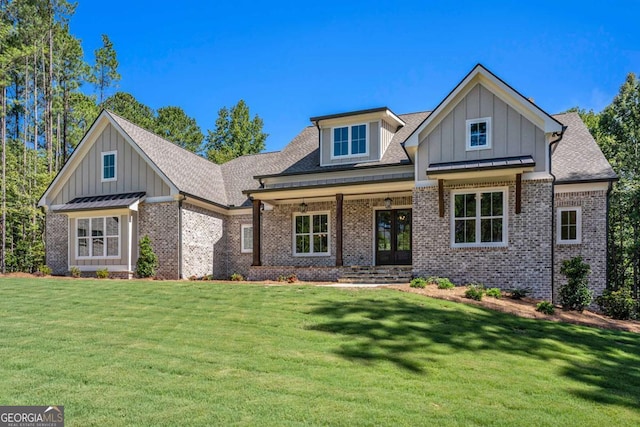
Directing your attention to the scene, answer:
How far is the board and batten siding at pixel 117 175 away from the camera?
61.2 ft

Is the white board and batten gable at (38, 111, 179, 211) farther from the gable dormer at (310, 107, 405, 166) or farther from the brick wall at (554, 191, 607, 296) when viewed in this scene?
the brick wall at (554, 191, 607, 296)

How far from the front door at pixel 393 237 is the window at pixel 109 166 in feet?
35.7

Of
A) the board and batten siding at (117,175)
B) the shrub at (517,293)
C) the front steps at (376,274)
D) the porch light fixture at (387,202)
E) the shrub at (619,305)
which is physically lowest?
the shrub at (619,305)

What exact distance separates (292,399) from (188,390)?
122 cm

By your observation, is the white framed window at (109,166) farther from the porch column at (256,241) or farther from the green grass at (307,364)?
the green grass at (307,364)

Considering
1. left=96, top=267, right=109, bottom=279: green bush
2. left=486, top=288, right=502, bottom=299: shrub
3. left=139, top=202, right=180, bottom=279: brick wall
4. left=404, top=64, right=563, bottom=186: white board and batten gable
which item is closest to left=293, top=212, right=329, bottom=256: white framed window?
left=139, top=202, right=180, bottom=279: brick wall

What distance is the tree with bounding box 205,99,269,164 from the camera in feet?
139

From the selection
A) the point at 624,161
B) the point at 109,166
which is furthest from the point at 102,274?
the point at 624,161

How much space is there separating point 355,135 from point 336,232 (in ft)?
13.8

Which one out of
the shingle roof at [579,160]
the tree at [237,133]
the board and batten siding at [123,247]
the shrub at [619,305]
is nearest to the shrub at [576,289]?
the shrub at [619,305]

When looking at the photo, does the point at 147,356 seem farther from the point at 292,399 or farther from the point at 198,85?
the point at 198,85

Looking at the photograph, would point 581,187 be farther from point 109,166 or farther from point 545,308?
point 109,166

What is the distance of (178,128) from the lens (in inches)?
1688

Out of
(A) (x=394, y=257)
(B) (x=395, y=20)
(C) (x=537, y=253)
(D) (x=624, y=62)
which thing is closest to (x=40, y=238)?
(A) (x=394, y=257)
